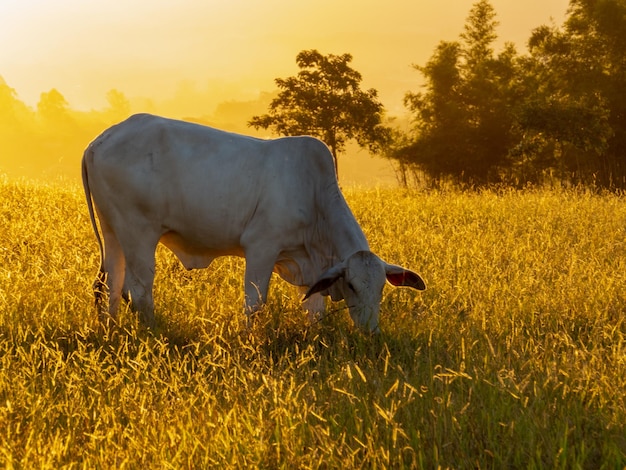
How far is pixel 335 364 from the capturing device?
4.92 metres

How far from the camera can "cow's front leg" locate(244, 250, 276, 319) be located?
605cm

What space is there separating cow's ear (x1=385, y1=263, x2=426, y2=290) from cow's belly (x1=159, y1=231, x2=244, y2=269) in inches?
52.2

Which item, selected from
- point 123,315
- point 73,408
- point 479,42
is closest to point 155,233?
point 123,315

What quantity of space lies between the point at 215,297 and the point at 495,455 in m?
3.81

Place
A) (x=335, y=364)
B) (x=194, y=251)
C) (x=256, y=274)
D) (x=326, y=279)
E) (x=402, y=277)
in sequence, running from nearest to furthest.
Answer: (x=335, y=364) → (x=326, y=279) → (x=402, y=277) → (x=256, y=274) → (x=194, y=251)

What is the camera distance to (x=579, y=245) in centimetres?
991

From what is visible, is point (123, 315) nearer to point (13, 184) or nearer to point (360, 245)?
point (360, 245)

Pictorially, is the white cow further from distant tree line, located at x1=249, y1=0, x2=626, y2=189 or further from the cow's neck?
distant tree line, located at x1=249, y1=0, x2=626, y2=189

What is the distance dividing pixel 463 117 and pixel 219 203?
38.0 m

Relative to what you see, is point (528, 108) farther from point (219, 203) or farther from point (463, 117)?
point (219, 203)

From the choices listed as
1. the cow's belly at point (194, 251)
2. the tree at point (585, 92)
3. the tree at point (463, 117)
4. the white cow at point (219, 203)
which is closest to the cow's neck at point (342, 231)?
the white cow at point (219, 203)

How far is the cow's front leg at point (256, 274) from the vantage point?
605 centimetres

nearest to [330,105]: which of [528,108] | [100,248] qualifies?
[528,108]

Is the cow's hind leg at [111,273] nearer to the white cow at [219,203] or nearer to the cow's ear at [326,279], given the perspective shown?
the white cow at [219,203]
